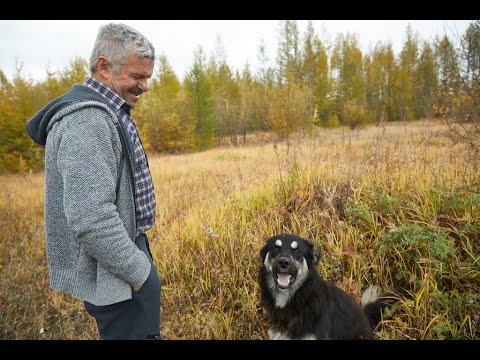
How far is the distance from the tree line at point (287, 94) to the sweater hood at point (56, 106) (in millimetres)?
4932

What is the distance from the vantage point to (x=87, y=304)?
1.54 meters

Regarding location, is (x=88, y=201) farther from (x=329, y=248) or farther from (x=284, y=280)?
(x=329, y=248)

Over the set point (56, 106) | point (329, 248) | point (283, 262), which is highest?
point (56, 106)

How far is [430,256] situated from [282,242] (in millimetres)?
1457

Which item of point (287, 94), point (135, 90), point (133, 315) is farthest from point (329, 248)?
point (287, 94)

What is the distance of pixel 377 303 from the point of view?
286 centimetres

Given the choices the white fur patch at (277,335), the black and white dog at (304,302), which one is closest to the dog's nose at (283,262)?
the black and white dog at (304,302)

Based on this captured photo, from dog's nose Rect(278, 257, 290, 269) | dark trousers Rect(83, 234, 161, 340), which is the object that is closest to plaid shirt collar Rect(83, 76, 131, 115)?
dark trousers Rect(83, 234, 161, 340)

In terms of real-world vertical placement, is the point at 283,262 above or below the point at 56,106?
below

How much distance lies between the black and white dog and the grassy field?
364mm

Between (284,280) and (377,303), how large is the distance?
986 millimetres

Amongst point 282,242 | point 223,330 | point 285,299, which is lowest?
point 223,330
